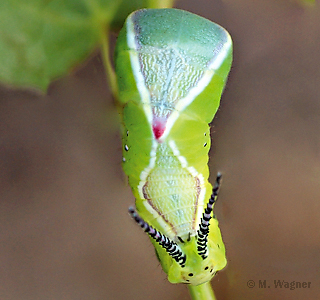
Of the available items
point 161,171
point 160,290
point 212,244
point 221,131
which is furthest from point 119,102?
point 160,290

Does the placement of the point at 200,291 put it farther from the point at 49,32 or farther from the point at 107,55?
the point at 49,32

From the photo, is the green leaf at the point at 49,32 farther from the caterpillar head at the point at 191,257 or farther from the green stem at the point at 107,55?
the caterpillar head at the point at 191,257

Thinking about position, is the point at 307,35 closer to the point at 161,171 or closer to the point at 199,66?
the point at 199,66

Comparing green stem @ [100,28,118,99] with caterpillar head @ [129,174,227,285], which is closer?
caterpillar head @ [129,174,227,285]

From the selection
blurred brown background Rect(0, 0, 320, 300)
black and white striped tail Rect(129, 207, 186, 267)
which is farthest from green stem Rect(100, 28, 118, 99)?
blurred brown background Rect(0, 0, 320, 300)

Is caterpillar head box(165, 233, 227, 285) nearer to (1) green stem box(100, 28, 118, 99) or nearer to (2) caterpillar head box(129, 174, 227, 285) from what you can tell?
(2) caterpillar head box(129, 174, 227, 285)
